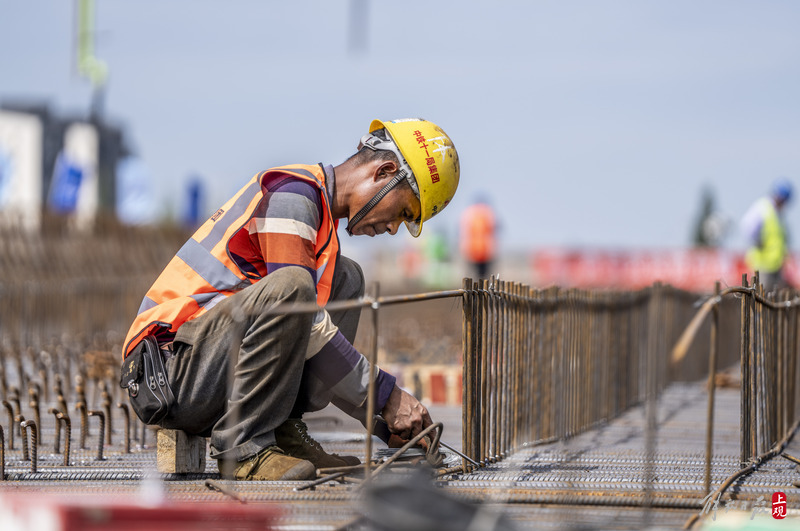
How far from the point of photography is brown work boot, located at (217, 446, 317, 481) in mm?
3619

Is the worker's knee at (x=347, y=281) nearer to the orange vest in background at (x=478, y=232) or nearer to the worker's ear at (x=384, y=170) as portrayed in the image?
the worker's ear at (x=384, y=170)

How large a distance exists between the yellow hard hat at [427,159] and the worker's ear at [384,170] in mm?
61

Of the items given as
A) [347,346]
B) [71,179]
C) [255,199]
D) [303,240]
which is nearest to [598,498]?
[347,346]

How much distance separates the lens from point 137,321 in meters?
3.89

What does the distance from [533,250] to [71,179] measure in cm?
1705

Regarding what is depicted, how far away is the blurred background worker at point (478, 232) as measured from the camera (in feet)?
60.0

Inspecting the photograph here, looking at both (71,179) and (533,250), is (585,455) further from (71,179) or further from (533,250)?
(533,250)

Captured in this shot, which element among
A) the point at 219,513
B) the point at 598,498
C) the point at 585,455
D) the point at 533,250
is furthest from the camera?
the point at 533,250

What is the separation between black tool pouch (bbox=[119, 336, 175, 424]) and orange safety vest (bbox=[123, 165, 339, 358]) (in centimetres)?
9

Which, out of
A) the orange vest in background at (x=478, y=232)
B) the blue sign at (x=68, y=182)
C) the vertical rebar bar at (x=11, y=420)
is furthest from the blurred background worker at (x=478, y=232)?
the vertical rebar bar at (x=11, y=420)

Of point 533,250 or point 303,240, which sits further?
point 533,250

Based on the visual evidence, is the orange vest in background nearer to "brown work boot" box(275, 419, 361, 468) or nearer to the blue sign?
the blue sign

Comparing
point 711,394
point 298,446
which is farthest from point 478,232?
point 711,394

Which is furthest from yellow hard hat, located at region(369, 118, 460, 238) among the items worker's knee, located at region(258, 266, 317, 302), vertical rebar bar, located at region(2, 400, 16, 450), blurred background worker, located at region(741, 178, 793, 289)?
blurred background worker, located at region(741, 178, 793, 289)
